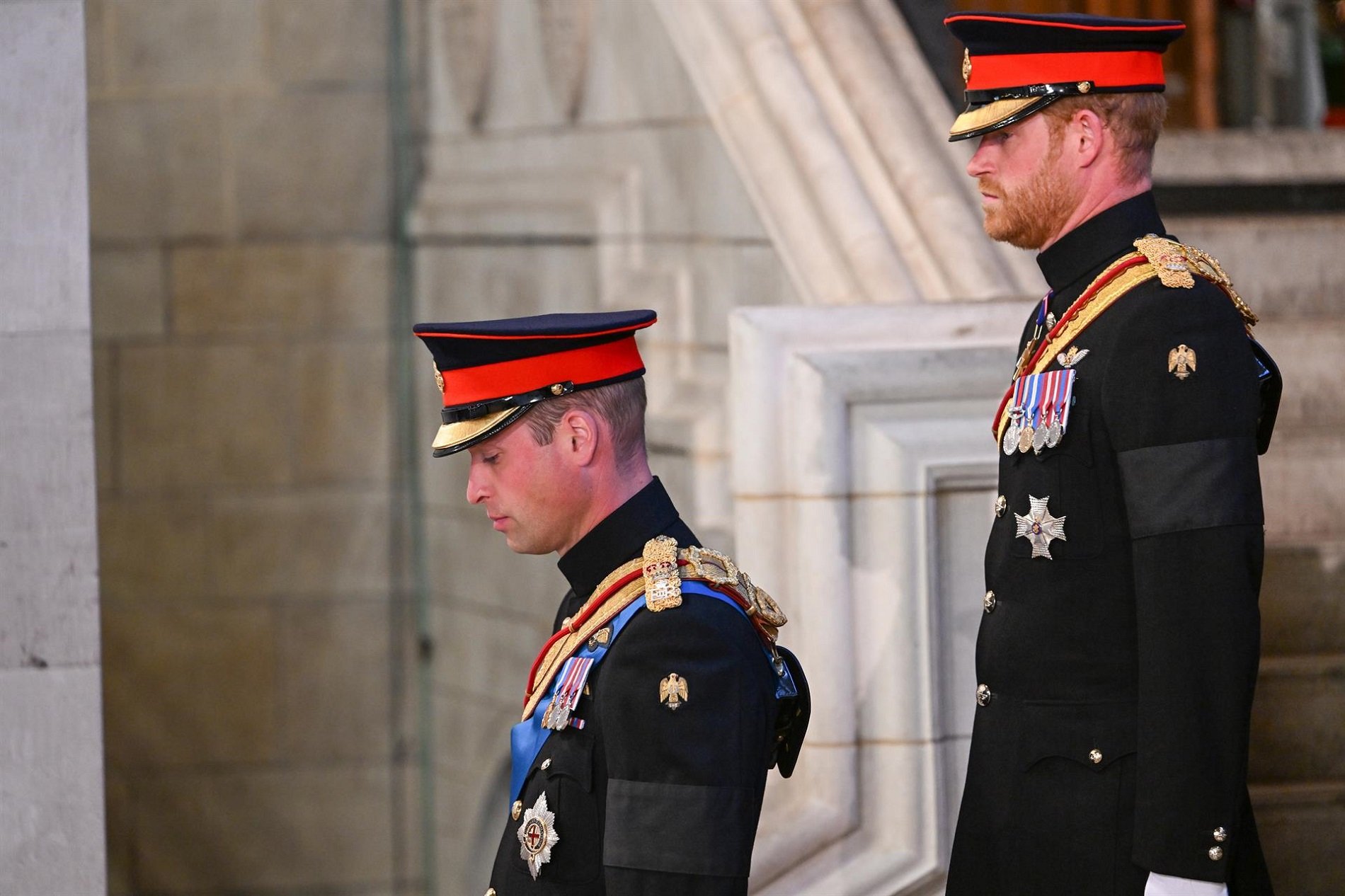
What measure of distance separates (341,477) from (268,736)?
3.50 ft

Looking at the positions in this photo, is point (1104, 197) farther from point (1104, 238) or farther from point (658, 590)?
point (658, 590)

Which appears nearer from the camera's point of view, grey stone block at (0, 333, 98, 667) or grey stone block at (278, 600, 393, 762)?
grey stone block at (0, 333, 98, 667)

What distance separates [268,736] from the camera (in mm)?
7824

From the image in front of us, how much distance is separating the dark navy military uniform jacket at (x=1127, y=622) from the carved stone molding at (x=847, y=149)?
1.35 meters

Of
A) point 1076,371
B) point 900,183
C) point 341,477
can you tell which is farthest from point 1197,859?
point 341,477

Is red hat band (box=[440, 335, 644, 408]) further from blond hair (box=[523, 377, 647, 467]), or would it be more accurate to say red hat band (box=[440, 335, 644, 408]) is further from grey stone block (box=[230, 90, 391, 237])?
grey stone block (box=[230, 90, 391, 237])

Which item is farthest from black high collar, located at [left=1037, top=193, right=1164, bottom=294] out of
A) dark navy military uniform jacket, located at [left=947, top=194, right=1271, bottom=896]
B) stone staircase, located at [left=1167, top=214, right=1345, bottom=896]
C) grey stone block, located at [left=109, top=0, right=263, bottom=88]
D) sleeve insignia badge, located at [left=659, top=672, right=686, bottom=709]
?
grey stone block, located at [left=109, top=0, right=263, bottom=88]

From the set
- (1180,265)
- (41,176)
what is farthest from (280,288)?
(1180,265)

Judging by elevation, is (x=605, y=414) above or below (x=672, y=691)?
above

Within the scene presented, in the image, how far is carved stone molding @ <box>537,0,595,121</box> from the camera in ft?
20.0

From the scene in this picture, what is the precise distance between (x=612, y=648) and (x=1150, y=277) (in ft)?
2.90

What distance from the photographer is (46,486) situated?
335cm

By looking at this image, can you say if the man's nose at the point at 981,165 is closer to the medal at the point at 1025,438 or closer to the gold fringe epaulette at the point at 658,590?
the medal at the point at 1025,438

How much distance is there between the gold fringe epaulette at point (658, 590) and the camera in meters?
2.39
